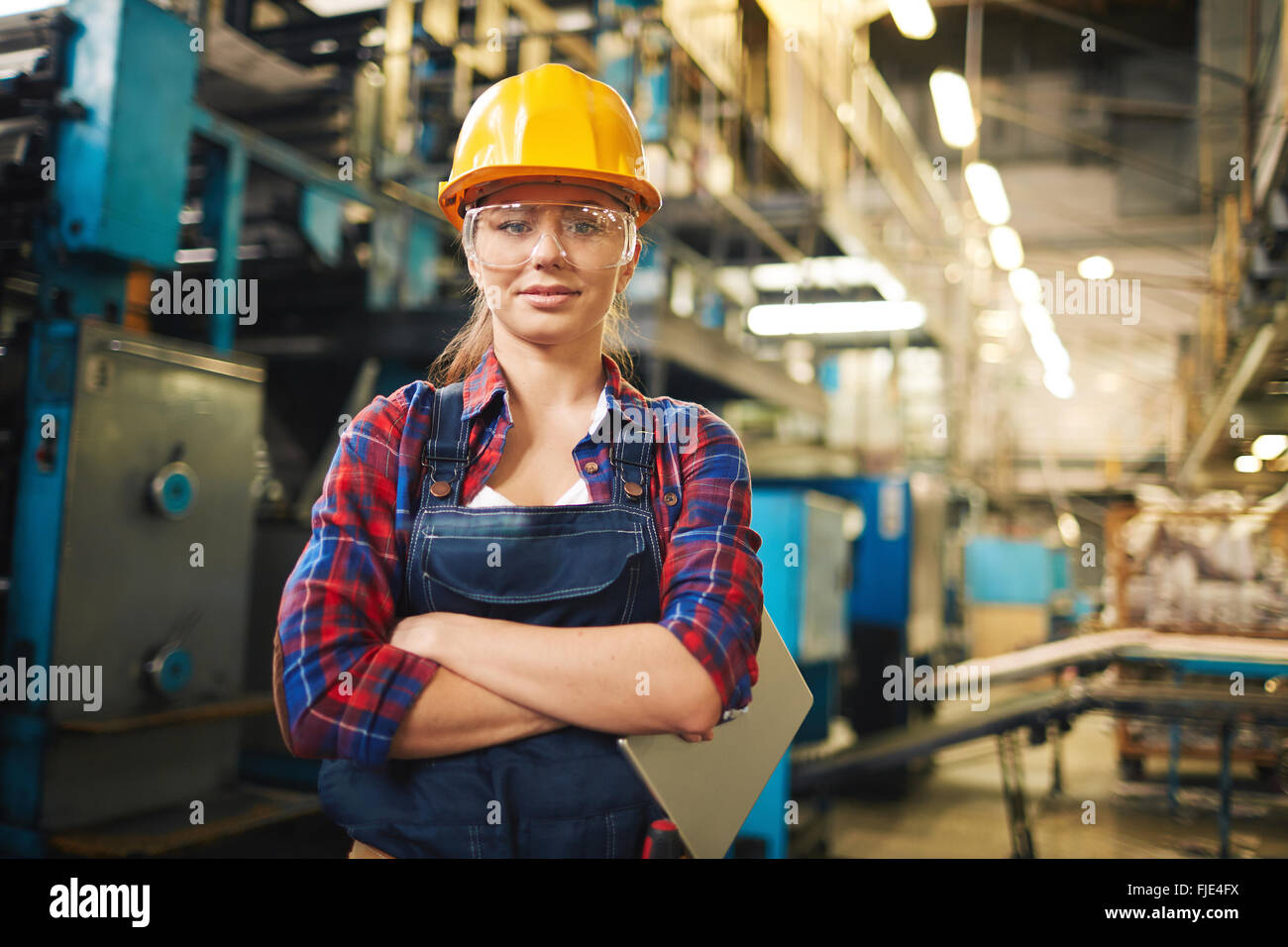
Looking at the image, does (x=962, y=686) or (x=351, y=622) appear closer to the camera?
(x=351, y=622)

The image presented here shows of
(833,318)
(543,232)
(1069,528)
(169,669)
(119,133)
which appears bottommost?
(169,669)

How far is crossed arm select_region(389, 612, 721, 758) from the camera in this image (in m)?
1.21

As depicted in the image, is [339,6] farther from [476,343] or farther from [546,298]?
[546,298]

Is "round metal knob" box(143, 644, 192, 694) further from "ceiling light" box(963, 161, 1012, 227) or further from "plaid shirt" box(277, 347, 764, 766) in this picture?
"ceiling light" box(963, 161, 1012, 227)

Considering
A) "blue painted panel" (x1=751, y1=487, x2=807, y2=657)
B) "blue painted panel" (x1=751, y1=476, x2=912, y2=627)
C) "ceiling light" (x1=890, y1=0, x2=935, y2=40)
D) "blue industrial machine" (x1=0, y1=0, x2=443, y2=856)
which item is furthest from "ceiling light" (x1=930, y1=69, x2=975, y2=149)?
"blue industrial machine" (x1=0, y1=0, x2=443, y2=856)

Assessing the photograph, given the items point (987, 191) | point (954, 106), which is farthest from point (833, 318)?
point (954, 106)

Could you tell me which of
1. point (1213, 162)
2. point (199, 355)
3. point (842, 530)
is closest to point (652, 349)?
point (842, 530)

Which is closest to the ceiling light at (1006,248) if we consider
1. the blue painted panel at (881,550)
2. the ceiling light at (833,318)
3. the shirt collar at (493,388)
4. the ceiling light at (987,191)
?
the ceiling light at (987,191)

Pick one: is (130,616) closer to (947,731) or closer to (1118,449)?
(947,731)

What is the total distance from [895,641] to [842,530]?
75.7 inches

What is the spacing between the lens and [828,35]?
6.35m

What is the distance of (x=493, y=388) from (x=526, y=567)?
28 cm

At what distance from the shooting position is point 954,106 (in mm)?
5930

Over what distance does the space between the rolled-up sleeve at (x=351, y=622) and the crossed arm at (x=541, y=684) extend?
0.03 meters
